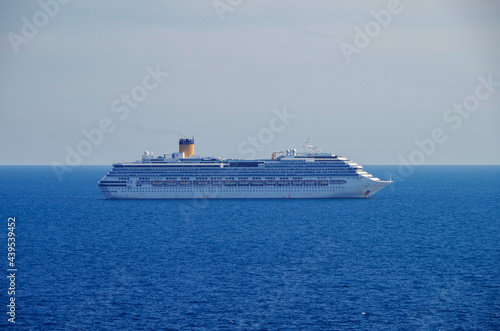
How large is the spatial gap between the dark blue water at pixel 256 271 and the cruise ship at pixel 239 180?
69.5 ft

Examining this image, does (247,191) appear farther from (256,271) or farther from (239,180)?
(256,271)

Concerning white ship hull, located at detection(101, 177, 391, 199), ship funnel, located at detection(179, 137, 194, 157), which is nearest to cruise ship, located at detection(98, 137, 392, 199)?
white ship hull, located at detection(101, 177, 391, 199)

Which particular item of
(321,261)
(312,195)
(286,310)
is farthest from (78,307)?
(312,195)

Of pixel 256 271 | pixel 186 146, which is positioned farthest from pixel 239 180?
pixel 256 271

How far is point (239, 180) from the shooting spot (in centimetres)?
11044

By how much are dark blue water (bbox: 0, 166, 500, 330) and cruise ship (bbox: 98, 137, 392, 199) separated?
21.2 metres

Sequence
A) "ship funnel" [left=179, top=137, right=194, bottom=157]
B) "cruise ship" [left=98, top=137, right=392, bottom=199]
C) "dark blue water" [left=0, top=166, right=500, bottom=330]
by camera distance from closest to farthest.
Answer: "dark blue water" [left=0, top=166, right=500, bottom=330], "cruise ship" [left=98, top=137, right=392, bottom=199], "ship funnel" [left=179, top=137, right=194, bottom=157]

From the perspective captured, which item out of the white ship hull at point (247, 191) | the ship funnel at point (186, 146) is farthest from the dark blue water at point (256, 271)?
the ship funnel at point (186, 146)

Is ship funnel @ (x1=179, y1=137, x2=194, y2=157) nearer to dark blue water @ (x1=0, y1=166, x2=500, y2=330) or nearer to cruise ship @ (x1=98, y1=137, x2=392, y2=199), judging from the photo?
cruise ship @ (x1=98, y1=137, x2=392, y2=199)

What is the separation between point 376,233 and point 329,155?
43.0 m

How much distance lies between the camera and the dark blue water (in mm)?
38031

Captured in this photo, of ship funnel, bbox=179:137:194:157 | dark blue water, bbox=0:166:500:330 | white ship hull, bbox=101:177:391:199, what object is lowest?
dark blue water, bbox=0:166:500:330

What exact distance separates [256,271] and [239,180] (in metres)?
61.3

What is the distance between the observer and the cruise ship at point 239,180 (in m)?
109
